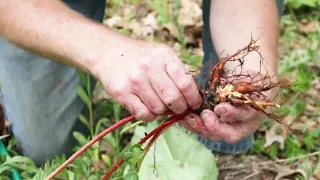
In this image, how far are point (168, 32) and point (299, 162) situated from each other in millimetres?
921

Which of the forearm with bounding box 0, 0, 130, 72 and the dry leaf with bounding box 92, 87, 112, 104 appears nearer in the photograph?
the forearm with bounding box 0, 0, 130, 72

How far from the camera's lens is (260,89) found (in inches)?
47.4

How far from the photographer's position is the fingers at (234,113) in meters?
1.17

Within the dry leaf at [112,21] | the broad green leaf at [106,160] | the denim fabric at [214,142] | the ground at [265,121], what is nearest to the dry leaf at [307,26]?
the ground at [265,121]

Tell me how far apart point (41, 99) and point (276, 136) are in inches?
34.1

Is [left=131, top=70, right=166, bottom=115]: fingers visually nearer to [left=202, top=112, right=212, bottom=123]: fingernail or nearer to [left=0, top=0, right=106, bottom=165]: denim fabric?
[left=202, top=112, right=212, bottom=123]: fingernail

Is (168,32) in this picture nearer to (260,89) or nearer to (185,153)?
(185,153)

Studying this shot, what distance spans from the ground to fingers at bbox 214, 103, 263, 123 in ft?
0.82

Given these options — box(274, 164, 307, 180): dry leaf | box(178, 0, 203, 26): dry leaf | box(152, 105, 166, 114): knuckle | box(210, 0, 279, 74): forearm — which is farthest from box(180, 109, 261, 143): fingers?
box(178, 0, 203, 26): dry leaf

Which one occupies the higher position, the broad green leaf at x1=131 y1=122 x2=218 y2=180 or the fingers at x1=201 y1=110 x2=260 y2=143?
the fingers at x1=201 y1=110 x2=260 y2=143

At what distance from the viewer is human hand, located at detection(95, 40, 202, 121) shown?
1076 mm

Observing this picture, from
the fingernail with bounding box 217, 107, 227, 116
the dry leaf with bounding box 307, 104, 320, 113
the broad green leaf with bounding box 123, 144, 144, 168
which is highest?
the fingernail with bounding box 217, 107, 227, 116

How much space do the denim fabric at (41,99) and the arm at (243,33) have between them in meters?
0.55

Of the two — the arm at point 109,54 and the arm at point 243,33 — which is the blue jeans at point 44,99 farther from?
the arm at point 109,54
